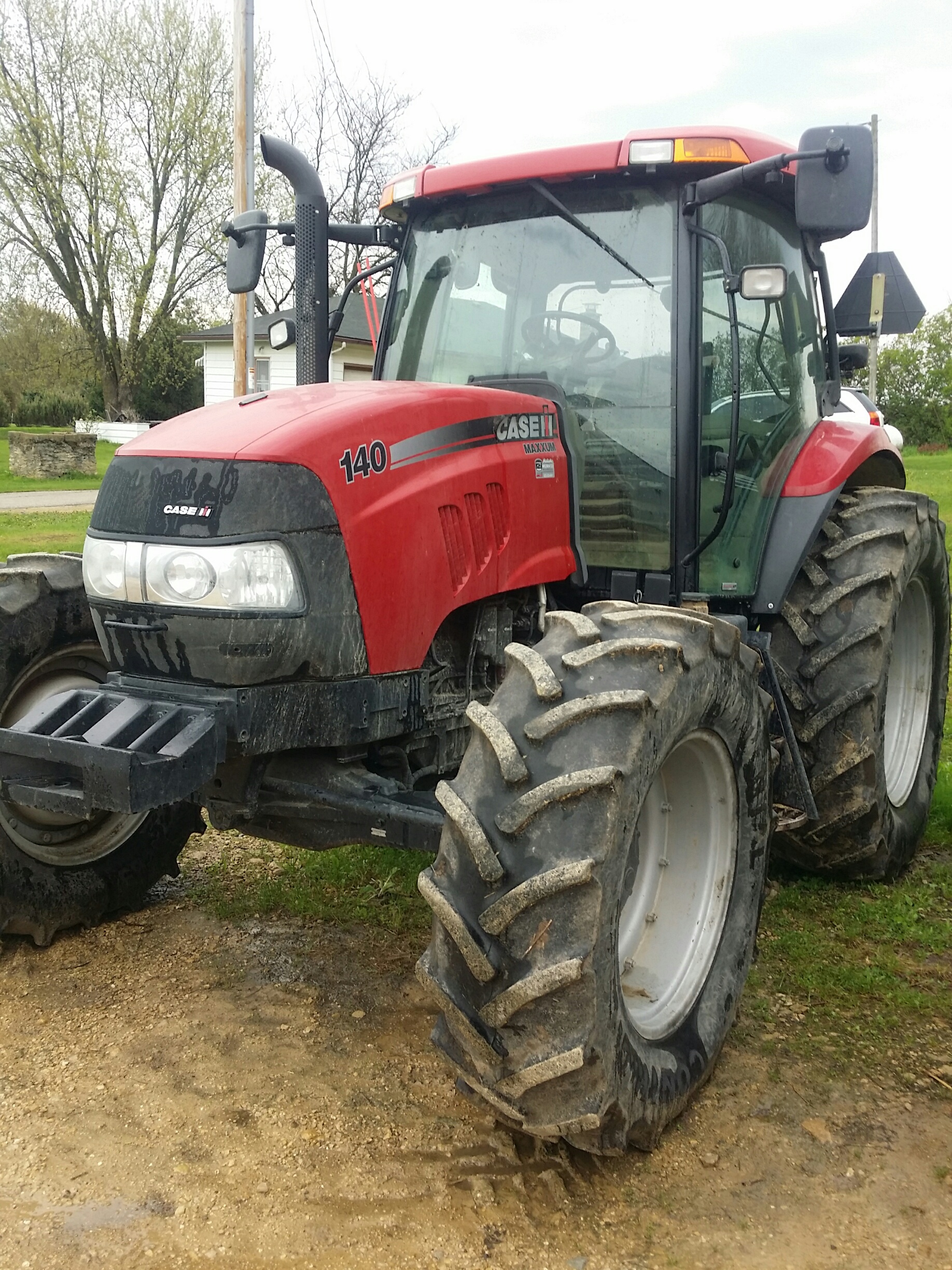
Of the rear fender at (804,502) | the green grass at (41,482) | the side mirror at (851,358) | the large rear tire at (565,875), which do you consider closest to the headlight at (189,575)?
the large rear tire at (565,875)

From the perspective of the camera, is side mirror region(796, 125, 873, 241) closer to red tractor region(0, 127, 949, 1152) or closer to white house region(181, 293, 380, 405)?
red tractor region(0, 127, 949, 1152)

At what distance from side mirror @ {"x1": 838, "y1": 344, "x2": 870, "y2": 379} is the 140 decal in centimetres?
263

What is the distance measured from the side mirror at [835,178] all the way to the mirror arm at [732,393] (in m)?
0.33

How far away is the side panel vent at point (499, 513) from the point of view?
307 centimetres

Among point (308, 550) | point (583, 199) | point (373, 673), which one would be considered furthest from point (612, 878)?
point (583, 199)

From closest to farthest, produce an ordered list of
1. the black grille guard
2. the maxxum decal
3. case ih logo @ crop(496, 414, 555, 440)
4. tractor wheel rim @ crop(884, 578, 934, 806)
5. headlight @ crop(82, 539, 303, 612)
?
the black grille guard < headlight @ crop(82, 539, 303, 612) < the maxxum decal < case ih logo @ crop(496, 414, 555, 440) < tractor wheel rim @ crop(884, 578, 934, 806)

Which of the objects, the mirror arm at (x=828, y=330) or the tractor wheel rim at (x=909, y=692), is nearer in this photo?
the mirror arm at (x=828, y=330)

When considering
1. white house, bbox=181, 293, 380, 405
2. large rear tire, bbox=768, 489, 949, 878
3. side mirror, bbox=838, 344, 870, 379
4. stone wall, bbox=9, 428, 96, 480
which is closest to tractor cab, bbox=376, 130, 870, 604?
large rear tire, bbox=768, 489, 949, 878

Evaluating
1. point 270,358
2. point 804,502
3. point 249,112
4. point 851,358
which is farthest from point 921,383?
point 804,502

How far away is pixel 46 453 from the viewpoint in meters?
23.4

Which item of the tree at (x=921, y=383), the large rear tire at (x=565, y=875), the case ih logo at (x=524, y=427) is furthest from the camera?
the tree at (x=921, y=383)

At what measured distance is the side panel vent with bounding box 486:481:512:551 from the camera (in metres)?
3.07

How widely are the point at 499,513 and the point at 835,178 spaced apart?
122cm

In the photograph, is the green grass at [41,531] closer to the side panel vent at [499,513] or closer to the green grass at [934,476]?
the side panel vent at [499,513]
